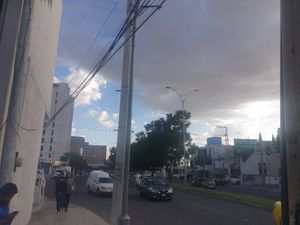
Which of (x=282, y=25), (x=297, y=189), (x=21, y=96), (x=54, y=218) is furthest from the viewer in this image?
(x=54, y=218)

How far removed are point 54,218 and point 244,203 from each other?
14.5m

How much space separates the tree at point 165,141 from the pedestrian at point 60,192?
37.4 metres

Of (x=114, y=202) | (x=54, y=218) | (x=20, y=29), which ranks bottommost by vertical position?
(x=54, y=218)

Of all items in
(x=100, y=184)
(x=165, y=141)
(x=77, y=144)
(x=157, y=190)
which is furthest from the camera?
(x=77, y=144)

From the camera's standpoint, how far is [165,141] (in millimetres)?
58406

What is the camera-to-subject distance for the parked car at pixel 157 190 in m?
27.9

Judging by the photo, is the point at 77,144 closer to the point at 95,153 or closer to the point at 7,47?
the point at 95,153

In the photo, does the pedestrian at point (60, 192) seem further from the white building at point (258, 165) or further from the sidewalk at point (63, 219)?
the white building at point (258, 165)

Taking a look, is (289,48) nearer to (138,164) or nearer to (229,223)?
(229,223)

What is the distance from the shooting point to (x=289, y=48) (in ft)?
5.92

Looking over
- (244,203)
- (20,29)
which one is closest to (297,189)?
(20,29)

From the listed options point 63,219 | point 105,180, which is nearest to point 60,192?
point 63,219

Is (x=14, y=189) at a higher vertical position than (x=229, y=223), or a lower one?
higher

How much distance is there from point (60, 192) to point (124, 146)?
28.2 ft
